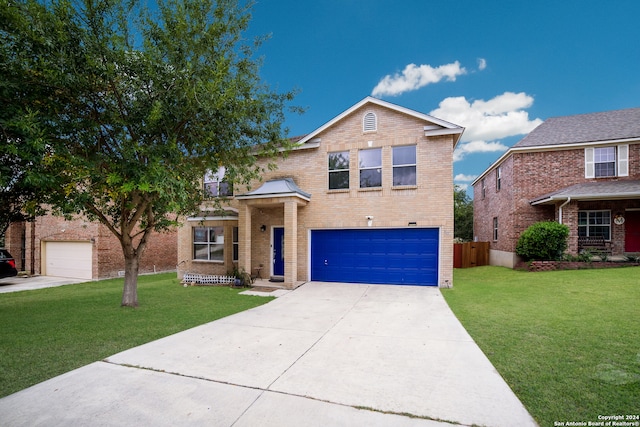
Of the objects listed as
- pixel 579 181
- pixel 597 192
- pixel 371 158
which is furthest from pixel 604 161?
pixel 371 158

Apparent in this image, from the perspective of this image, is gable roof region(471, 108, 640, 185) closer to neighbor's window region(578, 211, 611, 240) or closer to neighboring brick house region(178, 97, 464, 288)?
neighbor's window region(578, 211, 611, 240)

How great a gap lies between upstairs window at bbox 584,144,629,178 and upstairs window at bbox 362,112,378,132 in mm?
11520

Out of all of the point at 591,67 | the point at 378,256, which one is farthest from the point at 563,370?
the point at 591,67

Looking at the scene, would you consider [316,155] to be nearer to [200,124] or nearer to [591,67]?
[200,124]

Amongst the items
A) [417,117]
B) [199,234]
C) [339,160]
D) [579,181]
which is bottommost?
[199,234]

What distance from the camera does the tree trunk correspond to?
8.08 metres

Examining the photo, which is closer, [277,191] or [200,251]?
[277,191]

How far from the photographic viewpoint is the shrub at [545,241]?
13.4 meters

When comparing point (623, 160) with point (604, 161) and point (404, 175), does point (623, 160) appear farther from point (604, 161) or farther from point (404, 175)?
point (404, 175)

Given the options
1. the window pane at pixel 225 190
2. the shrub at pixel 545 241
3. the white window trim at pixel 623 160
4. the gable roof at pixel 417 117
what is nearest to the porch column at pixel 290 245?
the gable roof at pixel 417 117

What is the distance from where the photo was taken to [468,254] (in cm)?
1761

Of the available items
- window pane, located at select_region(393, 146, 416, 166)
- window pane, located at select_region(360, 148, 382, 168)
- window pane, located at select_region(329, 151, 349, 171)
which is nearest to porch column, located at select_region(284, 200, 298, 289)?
window pane, located at select_region(329, 151, 349, 171)

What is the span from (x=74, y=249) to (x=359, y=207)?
52.2 feet

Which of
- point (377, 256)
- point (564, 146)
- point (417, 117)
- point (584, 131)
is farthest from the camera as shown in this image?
point (584, 131)
